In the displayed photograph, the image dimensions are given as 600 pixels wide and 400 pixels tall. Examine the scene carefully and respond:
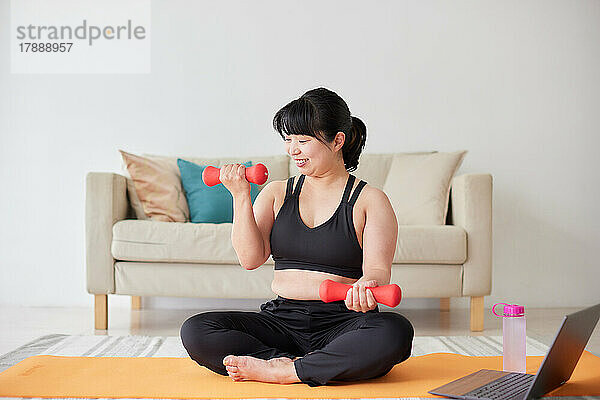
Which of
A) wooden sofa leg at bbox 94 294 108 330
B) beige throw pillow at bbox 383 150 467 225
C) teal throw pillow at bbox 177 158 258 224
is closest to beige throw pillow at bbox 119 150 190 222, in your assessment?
teal throw pillow at bbox 177 158 258 224

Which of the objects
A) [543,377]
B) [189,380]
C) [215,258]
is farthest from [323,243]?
[215,258]

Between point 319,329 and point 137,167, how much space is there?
167 cm

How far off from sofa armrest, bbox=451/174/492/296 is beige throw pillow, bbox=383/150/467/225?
198mm

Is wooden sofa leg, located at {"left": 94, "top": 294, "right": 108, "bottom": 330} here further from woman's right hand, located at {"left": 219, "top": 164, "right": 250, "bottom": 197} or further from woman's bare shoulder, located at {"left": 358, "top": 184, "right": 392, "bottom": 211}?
woman's bare shoulder, located at {"left": 358, "top": 184, "right": 392, "bottom": 211}

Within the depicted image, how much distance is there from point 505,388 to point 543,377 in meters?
0.14

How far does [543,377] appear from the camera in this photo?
4.74ft

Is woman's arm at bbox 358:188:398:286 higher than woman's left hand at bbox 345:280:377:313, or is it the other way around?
woman's arm at bbox 358:188:398:286

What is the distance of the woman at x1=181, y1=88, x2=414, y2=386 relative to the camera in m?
1.61

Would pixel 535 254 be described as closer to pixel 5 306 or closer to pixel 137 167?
pixel 137 167

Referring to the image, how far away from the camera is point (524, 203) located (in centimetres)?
370

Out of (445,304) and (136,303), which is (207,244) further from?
(445,304)

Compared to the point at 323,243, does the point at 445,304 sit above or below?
below

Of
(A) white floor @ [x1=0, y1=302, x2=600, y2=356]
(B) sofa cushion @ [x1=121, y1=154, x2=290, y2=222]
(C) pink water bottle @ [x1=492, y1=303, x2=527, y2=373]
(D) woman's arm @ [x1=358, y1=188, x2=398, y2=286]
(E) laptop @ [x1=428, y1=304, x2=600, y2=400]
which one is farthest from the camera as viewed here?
(B) sofa cushion @ [x1=121, y1=154, x2=290, y2=222]

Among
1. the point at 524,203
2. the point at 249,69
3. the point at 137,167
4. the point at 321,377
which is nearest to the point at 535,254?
the point at 524,203
